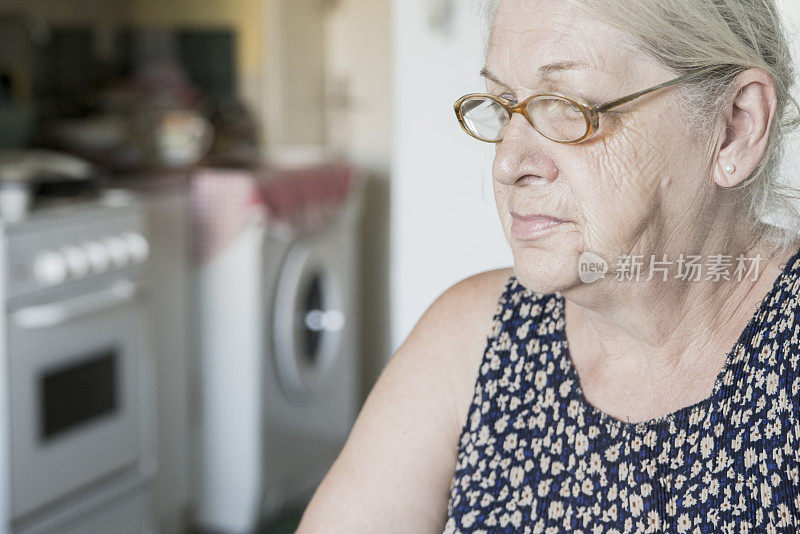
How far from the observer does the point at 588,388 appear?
1.07 metres

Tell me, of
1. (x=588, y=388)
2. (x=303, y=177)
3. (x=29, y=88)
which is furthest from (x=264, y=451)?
(x=588, y=388)

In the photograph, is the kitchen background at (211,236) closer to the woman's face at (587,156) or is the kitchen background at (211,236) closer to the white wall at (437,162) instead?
the white wall at (437,162)

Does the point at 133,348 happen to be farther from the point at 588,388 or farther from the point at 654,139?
the point at 654,139

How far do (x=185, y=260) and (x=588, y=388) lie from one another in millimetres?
1919

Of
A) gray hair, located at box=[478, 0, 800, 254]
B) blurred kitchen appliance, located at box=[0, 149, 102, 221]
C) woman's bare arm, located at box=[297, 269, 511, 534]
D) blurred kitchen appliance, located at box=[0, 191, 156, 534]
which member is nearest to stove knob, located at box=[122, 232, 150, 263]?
blurred kitchen appliance, located at box=[0, 191, 156, 534]

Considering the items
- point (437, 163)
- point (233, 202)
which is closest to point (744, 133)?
point (437, 163)

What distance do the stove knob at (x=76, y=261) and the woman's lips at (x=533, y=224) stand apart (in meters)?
1.61

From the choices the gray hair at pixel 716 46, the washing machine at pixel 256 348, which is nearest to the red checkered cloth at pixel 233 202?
the washing machine at pixel 256 348

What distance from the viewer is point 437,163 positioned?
1609 millimetres

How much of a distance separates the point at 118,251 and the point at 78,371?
327 millimetres

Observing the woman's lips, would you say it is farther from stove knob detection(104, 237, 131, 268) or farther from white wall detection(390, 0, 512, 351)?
stove knob detection(104, 237, 131, 268)

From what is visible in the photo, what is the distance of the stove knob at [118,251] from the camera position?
2.41m

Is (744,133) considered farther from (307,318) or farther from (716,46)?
(307,318)

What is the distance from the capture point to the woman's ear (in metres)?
0.96
